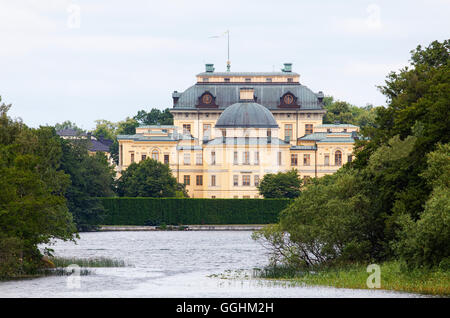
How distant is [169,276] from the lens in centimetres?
5231

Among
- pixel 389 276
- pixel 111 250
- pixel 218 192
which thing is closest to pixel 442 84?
pixel 389 276

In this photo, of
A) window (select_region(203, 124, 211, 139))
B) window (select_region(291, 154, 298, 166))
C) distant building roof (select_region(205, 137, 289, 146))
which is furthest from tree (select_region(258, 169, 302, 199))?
window (select_region(203, 124, 211, 139))

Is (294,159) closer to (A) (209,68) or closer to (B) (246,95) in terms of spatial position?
(B) (246,95)

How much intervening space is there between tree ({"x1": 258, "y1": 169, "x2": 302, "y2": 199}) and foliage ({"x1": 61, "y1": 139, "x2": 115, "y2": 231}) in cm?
2110

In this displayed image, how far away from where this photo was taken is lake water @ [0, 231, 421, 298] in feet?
141

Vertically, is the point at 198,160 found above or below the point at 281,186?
above

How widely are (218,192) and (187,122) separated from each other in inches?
726

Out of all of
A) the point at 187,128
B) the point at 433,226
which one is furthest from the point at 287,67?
the point at 433,226

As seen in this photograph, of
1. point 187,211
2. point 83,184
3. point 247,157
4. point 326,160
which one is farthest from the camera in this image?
point 326,160

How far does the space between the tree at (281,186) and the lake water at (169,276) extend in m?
33.2

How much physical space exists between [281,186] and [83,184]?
29.3m

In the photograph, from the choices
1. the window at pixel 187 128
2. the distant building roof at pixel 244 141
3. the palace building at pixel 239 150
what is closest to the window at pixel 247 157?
the palace building at pixel 239 150

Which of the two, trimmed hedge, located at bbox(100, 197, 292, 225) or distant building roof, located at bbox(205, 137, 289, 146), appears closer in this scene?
trimmed hedge, located at bbox(100, 197, 292, 225)

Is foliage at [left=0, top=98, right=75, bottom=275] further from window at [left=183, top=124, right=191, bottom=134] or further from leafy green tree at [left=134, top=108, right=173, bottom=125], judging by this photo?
leafy green tree at [left=134, top=108, right=173, bottom=125]
